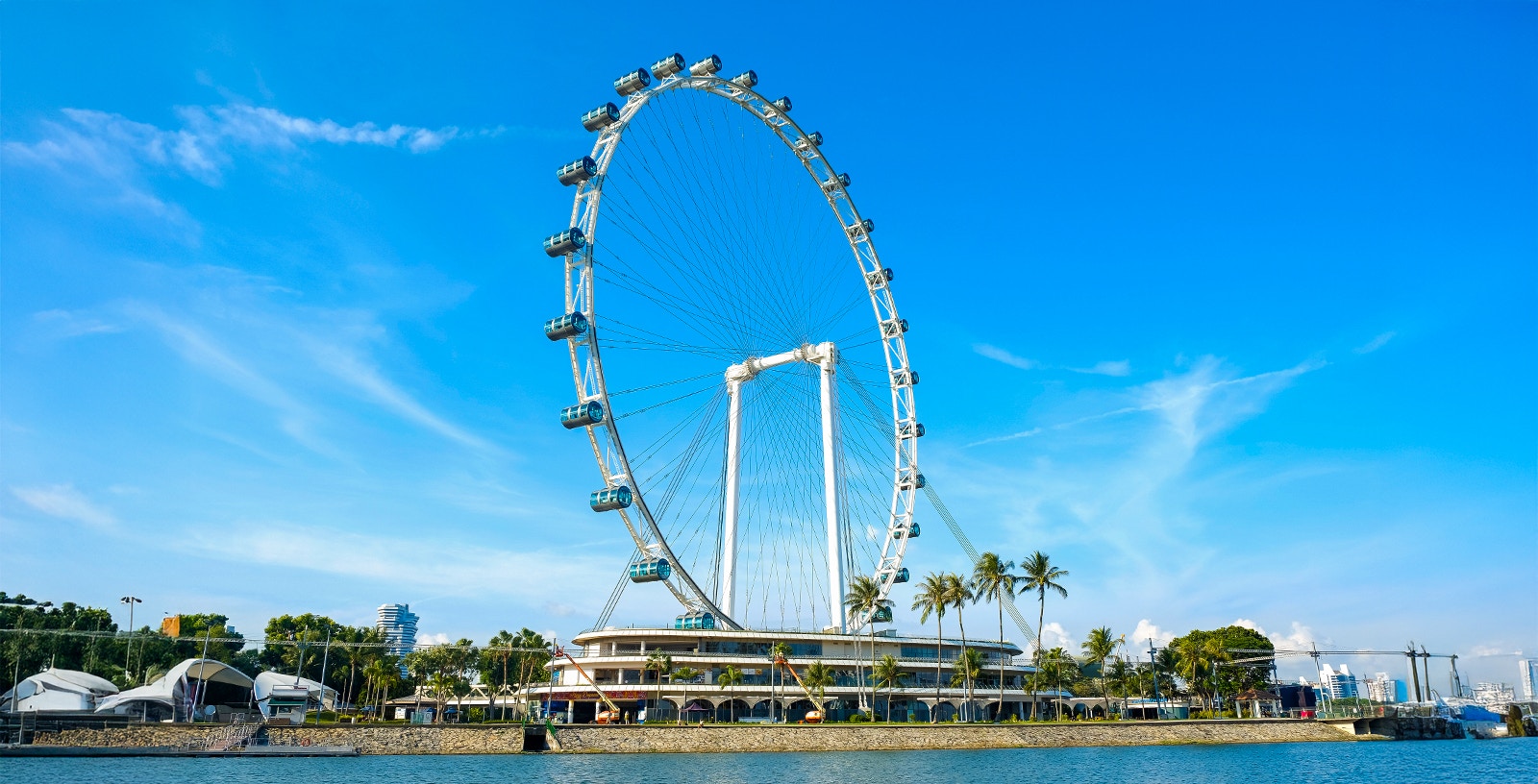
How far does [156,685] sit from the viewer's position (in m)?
108

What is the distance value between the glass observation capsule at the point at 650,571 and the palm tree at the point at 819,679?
96.5 ft

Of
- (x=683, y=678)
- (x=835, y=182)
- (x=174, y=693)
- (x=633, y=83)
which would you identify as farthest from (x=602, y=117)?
(x=174, y=693)

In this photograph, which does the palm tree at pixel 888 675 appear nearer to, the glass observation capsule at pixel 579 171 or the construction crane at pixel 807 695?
the construction crane at pixel 807 695

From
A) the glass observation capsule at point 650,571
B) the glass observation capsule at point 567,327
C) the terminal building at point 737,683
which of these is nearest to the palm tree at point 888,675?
the terminal building at point 737,683

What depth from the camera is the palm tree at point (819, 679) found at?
10796 cm

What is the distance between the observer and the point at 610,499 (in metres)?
80.6

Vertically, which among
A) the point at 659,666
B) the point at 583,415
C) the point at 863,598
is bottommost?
the point at 659,666

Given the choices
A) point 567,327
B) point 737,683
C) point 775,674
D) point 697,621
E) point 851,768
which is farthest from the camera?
point 775,674

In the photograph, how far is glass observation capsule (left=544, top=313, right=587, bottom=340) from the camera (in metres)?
77.4

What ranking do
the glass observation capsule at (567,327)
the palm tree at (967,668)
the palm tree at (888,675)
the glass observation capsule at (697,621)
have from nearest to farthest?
the glass observation capsule at (567,327) < the glass observation capsule at (697,621) < the palm tree at (888,675) < the palm tree at (967,668)

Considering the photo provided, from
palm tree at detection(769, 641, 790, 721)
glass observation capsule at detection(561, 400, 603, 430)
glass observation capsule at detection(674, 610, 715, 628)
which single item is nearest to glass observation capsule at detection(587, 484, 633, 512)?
glass observation capsule at detection(561, 400, 603, 430)

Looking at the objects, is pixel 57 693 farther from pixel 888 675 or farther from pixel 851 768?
pixel 851 768

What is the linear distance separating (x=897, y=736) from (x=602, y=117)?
5570 cm

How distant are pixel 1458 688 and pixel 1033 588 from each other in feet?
412
